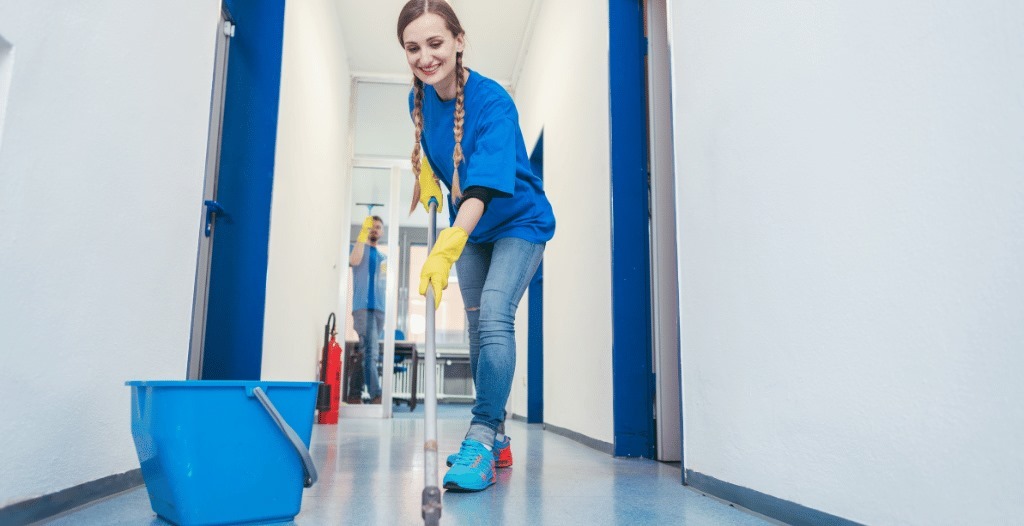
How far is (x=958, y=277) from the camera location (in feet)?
2.73

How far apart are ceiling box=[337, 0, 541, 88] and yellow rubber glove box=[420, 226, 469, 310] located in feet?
10.6

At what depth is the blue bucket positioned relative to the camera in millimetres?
1105

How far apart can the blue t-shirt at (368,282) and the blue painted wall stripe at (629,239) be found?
11.9 ft

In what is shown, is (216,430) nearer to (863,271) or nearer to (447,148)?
(447,148)

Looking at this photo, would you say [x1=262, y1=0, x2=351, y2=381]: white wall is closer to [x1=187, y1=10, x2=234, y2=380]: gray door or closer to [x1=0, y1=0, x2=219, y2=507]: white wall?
[x1=187, y1=10, x2=234, y2=380]: gray door

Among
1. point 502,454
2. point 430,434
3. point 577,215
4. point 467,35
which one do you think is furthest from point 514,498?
point 467,35

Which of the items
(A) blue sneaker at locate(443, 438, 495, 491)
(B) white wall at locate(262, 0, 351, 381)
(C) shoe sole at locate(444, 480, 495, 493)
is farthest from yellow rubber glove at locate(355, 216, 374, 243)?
(C) shoe sole at locate(444, 480, 495, 493)

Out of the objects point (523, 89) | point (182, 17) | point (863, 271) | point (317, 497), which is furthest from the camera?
A: point (523, 89)

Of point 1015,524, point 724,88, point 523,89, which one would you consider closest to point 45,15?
point 724,88

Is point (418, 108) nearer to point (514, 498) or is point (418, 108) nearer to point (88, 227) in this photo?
point (88, 227)

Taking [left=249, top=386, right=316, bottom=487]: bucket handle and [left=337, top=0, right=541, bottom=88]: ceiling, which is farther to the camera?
[left=337, top=0, right=541, bottom=88]: ceiling

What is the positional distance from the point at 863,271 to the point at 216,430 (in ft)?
3.45

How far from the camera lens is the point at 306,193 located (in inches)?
147

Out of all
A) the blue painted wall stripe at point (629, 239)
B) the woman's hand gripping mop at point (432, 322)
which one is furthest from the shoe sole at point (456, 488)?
the blue painted wall stripe at point (629, 239)
